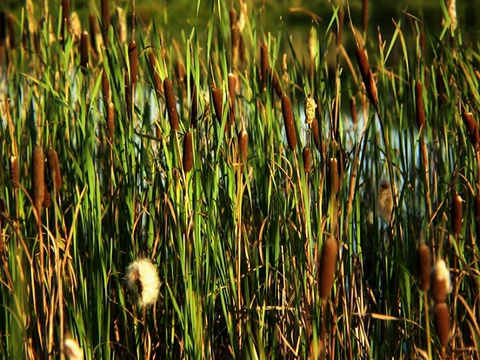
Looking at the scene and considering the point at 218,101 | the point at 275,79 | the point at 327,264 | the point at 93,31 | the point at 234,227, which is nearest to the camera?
the point at 327,264

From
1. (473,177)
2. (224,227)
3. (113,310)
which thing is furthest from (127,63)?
(473,177)

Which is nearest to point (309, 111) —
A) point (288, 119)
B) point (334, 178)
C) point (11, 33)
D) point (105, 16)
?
point (288, 119)

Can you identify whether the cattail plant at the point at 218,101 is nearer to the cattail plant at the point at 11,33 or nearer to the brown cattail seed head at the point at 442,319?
the brown cattail seed head at the point at 442,319

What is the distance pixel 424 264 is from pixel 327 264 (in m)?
0.17

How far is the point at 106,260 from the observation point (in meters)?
1.92

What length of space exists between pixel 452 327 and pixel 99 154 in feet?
3.75

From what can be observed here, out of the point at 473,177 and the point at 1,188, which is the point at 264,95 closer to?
the point at 473,177

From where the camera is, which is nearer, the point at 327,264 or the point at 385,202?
the point at 327,264

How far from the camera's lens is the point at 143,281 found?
169 cm

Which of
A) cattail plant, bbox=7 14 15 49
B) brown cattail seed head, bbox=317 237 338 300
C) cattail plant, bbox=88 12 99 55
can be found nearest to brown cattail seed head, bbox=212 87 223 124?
brown cattail seed head, bbox=317 237 338 300

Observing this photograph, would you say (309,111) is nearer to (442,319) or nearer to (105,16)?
(442,319)

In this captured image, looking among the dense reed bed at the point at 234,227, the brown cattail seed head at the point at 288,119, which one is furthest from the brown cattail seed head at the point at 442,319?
the brown cattail seed head at the point at 288,119

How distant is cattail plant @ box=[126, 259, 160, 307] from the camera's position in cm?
169

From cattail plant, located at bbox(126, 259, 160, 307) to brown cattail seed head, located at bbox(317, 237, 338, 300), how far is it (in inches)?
23.2
